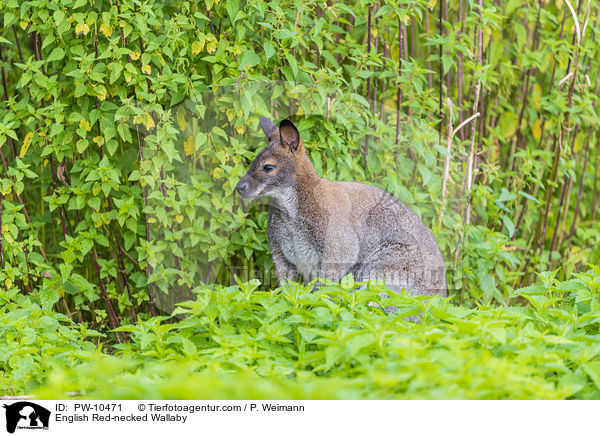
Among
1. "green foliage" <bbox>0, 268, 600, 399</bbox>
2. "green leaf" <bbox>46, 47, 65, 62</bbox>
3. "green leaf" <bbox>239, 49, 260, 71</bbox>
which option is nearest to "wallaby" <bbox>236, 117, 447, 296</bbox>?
"green leaf" <bbox>239, 49, 260, 71</bbox>

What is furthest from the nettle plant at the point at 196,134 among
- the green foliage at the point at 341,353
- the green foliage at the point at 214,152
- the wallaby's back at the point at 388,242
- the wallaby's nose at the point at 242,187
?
the green foliage at the point at 341,353

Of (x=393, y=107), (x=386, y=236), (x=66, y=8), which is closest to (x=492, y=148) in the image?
(x=393, y=107)

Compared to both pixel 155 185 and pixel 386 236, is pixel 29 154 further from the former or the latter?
pixel 386 236

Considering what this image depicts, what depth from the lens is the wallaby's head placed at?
4309 millimetres

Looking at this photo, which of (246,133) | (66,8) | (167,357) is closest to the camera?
(167,357)

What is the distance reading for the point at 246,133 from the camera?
16.4ft

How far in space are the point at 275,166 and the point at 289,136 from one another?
0.21 meters

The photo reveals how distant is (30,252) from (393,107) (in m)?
3.03

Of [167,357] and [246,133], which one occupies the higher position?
[246,133]

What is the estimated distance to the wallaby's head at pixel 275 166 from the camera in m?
4.31

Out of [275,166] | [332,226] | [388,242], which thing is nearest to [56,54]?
[275,166]

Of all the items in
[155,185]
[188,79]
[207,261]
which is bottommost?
[207,261]
